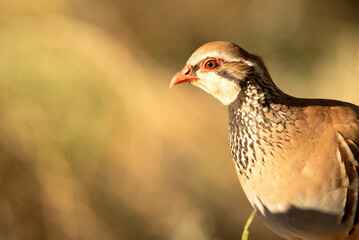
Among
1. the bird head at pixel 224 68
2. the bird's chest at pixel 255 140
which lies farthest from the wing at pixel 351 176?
the bird head at pixel 224 68

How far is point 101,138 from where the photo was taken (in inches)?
185

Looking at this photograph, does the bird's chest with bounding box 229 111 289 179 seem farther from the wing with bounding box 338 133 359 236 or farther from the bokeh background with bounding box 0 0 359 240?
the bokeh background with bounding box 0 0 359 240

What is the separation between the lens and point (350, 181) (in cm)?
187

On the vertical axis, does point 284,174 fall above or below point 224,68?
below

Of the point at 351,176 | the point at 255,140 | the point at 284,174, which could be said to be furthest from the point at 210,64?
the point at 351,176

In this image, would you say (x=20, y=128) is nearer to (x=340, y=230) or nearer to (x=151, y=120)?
(x=151, y=120)

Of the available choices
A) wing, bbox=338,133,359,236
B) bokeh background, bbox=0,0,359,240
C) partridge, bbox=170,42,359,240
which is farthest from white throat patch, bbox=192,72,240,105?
bokeh background, bbox=0,0,359,240

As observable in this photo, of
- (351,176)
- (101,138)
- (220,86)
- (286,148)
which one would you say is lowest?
(351,176)

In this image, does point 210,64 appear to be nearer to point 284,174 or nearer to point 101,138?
point 284,174

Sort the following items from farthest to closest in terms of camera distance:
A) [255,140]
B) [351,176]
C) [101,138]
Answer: [101,138]
[255,140]
[351,176]

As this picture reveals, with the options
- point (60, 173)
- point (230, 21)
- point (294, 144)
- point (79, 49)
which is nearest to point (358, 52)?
point (230, 21)

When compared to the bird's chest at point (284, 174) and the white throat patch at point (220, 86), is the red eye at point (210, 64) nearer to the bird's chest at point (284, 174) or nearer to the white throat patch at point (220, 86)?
the white throat patch at point (220, 86)

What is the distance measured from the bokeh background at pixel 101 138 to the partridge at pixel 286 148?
2.08m

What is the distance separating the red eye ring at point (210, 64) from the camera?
2.00m
